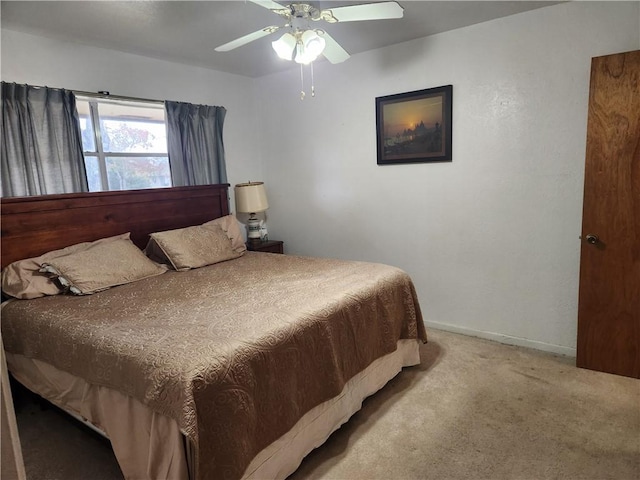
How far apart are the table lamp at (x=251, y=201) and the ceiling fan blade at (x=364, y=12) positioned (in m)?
2.18

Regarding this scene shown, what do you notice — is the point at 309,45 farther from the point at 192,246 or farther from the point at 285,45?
the point at 192,246

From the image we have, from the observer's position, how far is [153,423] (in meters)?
1.50

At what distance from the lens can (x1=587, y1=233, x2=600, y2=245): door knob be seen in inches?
99.0

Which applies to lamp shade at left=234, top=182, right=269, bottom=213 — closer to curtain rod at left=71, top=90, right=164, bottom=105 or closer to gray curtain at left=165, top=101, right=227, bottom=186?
gray curtain at left=165, top=101, right=227, bottom=186

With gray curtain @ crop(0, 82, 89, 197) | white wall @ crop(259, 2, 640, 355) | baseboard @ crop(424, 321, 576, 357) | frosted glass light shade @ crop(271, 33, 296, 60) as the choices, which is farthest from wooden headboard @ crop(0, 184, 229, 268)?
baseboard @ crop(424, 321, 576, 357)

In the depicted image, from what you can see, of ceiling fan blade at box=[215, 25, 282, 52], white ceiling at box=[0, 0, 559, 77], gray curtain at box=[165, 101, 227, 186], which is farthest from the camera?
gray curtain at box=[165, 101, 227, 186]

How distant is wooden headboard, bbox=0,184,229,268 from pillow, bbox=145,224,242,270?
0.20 metres

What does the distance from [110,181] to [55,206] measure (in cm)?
58

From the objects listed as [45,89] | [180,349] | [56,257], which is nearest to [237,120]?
[45,89]

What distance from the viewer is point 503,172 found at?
295 centimetres

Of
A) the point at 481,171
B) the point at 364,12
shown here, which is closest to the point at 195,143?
the point at 364,12

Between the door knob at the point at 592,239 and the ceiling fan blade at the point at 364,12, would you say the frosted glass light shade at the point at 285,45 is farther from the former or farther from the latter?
the door knob at the point at 592,239

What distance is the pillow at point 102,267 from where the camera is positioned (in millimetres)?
2480

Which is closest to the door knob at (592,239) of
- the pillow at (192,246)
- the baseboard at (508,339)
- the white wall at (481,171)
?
the white wall at (481,171)
